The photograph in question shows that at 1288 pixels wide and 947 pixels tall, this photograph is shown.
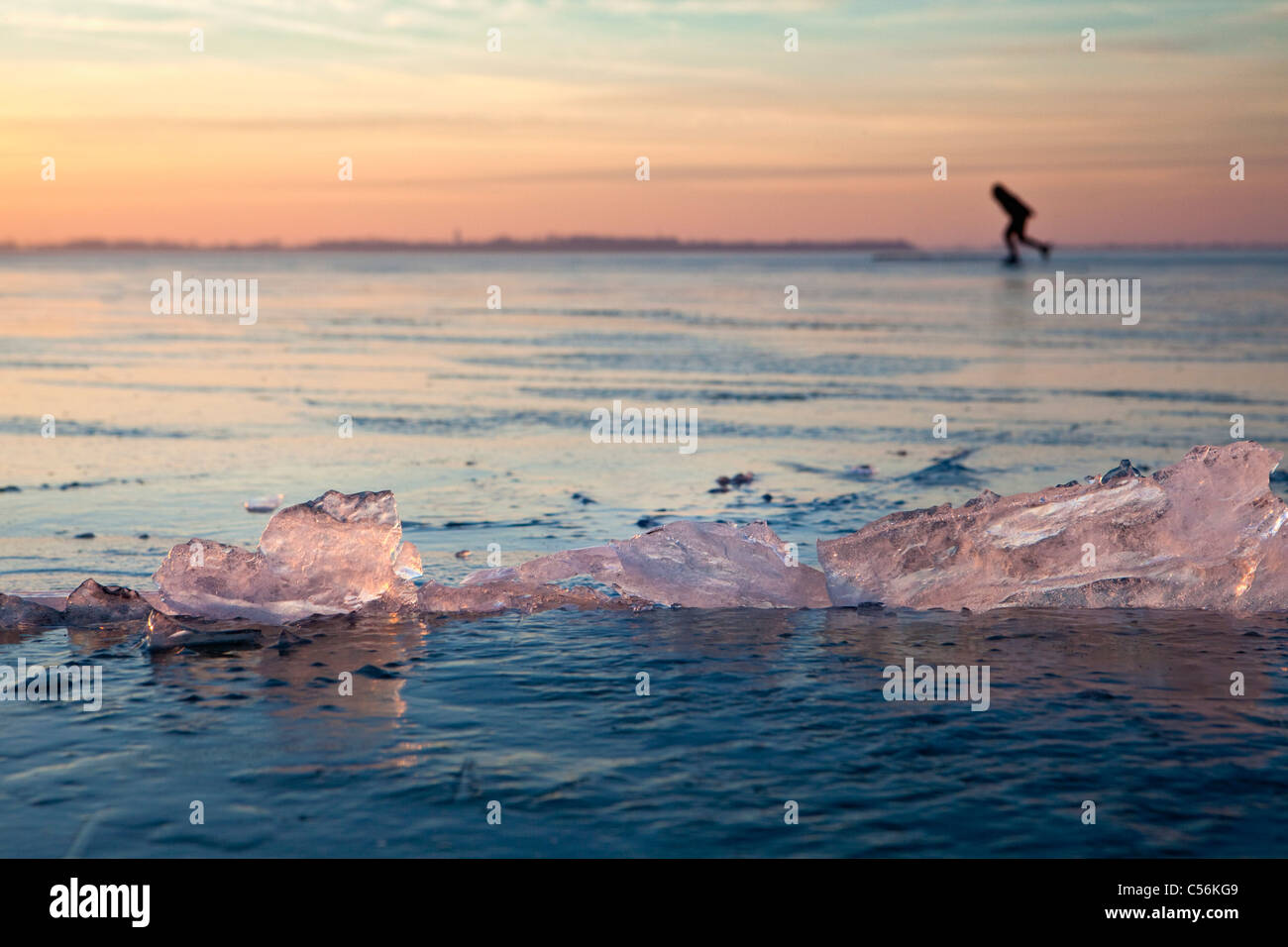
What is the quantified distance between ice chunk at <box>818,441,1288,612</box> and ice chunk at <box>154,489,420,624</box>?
9.90 feet

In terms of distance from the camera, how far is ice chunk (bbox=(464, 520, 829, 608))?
810 centimetres

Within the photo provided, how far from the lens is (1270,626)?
739 centimetres

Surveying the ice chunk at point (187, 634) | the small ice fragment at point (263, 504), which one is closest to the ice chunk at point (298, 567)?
the ice chunk at point (187, 634)

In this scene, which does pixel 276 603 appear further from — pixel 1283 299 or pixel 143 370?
pixel 1283 299

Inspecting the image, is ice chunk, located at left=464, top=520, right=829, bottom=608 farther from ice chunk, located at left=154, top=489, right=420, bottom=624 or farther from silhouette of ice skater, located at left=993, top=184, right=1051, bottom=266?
silhouette of ice skater, located at left=993, top=184, right=1051, bottom=266

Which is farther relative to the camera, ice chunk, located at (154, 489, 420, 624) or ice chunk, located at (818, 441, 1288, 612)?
ice chunk, located at (818, 441, 1288, 612)

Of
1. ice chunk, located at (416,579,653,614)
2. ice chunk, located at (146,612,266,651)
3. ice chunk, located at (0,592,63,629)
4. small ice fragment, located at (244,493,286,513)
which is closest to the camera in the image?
ice chunk, located at (146,612,266,651)

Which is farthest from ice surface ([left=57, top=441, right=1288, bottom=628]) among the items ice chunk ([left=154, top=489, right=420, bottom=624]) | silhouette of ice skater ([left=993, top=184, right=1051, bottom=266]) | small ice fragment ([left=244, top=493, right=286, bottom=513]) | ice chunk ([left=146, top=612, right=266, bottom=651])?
silhouette of ice skater ([left=993, top=184, right=1051, bottom=266])

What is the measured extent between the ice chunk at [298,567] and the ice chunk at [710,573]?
0.71 metres

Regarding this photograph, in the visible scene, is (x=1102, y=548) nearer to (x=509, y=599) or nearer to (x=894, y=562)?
(x=894, y=562)

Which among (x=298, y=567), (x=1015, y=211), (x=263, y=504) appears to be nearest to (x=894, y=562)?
(x=298, y=567)

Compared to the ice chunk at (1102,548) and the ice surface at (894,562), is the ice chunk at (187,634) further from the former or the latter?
the ice chunk at (1102,548)

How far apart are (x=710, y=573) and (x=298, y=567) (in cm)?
273
